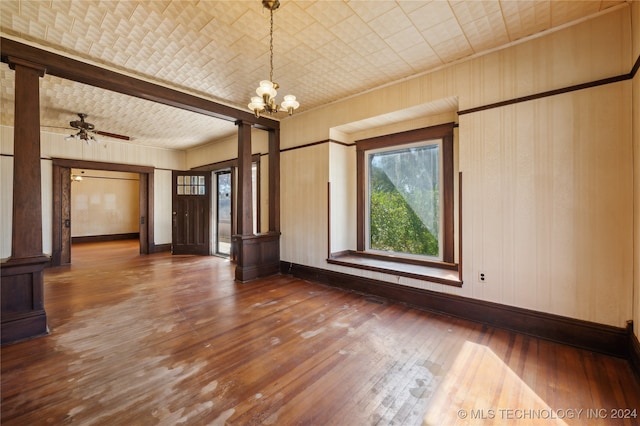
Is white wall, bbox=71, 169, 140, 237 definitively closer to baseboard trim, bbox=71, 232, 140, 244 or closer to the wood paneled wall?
baseboard trim, bbox=71, 232, 140, 244

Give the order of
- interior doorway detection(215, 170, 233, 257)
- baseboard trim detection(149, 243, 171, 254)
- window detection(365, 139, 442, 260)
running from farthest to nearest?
baseboard trim detection(149, 243, 171, 254) < interior doorway detection(215, 170, 233, 257) < window detection(365, 139, 442, 260)

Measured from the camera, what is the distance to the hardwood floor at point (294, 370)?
1777mm

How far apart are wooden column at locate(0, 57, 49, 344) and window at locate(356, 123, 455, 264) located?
4.28 metres

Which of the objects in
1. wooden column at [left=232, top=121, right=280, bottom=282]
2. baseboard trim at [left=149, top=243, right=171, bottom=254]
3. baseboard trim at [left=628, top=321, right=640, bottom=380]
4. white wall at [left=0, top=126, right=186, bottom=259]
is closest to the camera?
baseboard trim at [left=628, top=321, right=640, bottom=380]

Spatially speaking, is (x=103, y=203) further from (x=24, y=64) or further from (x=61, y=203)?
(x=24, y=64)

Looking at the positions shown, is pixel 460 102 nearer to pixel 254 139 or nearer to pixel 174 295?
pixel 254 139

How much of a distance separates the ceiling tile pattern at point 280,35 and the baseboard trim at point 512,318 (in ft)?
9.71

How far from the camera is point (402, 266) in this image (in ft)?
13.6

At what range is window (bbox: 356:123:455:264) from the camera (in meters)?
3.97

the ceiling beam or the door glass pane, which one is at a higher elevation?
the ceiling beam

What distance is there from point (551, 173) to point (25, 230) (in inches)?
215

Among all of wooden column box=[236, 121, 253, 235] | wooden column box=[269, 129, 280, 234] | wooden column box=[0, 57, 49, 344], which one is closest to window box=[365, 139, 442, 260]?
wooden column box=[269, 129, 280, 234]

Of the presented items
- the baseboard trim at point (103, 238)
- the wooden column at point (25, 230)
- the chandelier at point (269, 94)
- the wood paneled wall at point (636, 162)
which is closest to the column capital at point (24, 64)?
the wooden column at point (25, 230)

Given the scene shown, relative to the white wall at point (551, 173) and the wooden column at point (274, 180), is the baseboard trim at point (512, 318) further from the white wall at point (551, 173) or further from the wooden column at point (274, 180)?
the wooden column at point (274, 180)
